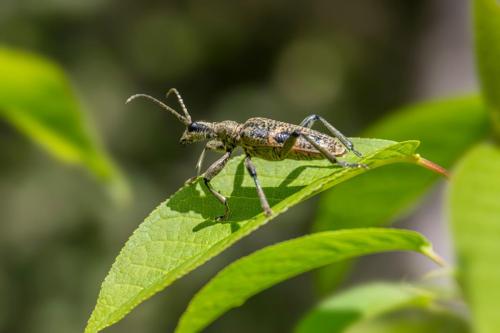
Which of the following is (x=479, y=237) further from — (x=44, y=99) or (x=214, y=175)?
(x=44, y=99)

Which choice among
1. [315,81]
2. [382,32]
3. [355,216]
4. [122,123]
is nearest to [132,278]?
[355,216]

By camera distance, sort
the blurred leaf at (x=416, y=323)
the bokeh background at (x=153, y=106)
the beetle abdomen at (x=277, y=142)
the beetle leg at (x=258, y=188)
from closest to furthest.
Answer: the beetle leg at (x=258, y=188) → the beetle abdomen at (x=277, y=142) → the blurred leaf at (x=416, y=323) → the bokeh background at (x=153, y=106)

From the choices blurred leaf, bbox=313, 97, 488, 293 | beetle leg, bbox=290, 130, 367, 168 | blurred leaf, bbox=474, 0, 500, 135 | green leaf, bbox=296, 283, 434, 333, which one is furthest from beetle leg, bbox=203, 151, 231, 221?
blurred leaf, bbox=474, 0, 500, 135

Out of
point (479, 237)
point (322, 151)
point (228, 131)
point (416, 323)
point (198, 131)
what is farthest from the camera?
point (198, 131)

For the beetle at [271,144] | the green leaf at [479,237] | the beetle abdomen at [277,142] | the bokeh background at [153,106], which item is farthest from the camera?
the bokeh background at [153,106]

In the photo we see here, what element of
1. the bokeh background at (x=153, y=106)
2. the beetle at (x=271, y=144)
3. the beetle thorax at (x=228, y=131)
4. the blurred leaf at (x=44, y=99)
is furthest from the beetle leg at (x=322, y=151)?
the bokeh background at (x=153, y=106)

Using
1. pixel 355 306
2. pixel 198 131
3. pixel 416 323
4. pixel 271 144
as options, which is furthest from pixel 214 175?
pixel 416 323

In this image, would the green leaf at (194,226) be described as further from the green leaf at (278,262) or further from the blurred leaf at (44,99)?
the blurred leaf at (44,99)
